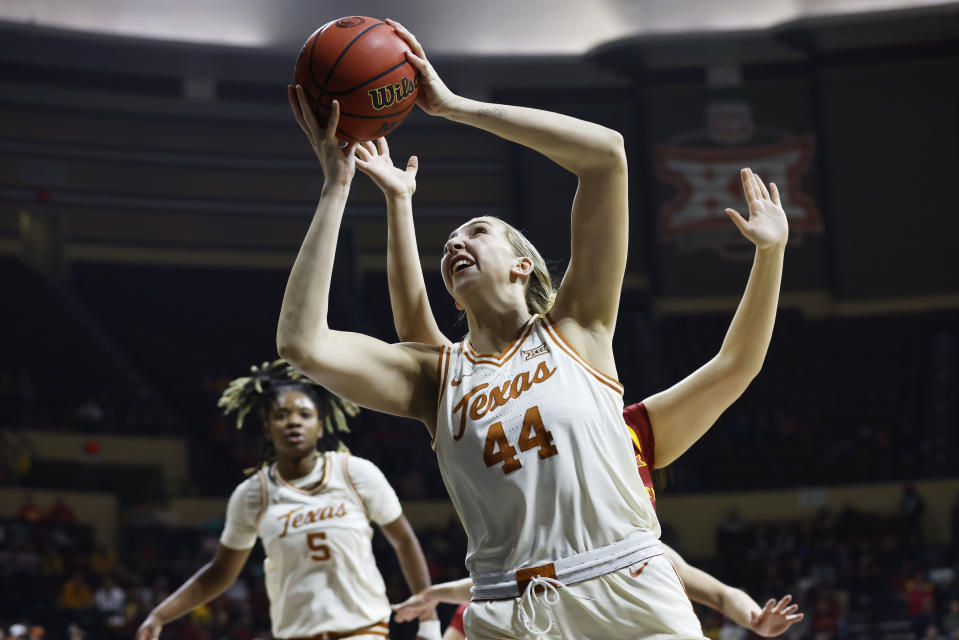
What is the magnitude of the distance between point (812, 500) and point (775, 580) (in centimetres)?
249

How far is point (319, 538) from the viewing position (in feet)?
15.3

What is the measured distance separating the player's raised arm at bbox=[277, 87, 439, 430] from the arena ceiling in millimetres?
15349

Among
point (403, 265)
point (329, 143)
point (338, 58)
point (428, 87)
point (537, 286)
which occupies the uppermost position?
point (338, 58)

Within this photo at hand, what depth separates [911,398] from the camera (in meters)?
17.8

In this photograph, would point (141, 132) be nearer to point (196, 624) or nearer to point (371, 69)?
point (196, 624)

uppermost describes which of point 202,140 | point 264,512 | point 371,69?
point 202,140

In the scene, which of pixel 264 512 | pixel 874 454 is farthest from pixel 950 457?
pixel 264 512

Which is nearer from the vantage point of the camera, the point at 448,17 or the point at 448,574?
the point at 448,574

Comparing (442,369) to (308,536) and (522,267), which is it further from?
(308,536)

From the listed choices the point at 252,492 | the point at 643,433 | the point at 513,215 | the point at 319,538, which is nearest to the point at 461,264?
the point at 643,433

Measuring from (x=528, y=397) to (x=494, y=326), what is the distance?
0.94ft

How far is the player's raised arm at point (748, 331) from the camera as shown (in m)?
2.66

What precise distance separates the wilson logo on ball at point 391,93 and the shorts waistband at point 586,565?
111 cm

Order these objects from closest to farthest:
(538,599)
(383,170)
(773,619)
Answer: (538,599)
(383,170)
(773,619)
